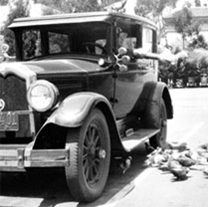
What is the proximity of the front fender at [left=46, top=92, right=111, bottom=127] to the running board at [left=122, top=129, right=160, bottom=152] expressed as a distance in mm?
974

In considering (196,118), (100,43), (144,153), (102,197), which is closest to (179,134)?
(144,153)

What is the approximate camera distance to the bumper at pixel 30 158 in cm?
400

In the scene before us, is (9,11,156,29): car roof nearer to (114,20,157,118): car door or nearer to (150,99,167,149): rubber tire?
(114,20,157,118): car door

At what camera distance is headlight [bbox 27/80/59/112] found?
4.16 meters

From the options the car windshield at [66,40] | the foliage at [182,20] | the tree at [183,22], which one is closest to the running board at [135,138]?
the car windshield at [66,40]

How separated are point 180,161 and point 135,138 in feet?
2.09

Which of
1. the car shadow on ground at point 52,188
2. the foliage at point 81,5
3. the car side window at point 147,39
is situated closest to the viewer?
the car shadow on ground at point 52,188

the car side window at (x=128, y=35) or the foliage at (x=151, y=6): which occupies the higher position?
the foliage at (x=151, y=6)

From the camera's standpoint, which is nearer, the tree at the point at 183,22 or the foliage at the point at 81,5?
the foliage at the point at 81,5

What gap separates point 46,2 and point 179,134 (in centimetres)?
3809

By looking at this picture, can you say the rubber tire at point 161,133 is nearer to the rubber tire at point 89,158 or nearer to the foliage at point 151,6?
the rubber tire at point 89,158

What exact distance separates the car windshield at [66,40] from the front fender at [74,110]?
1.25 m

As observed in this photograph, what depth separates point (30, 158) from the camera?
4.04m

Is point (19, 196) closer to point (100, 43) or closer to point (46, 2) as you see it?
point (100, 43)
